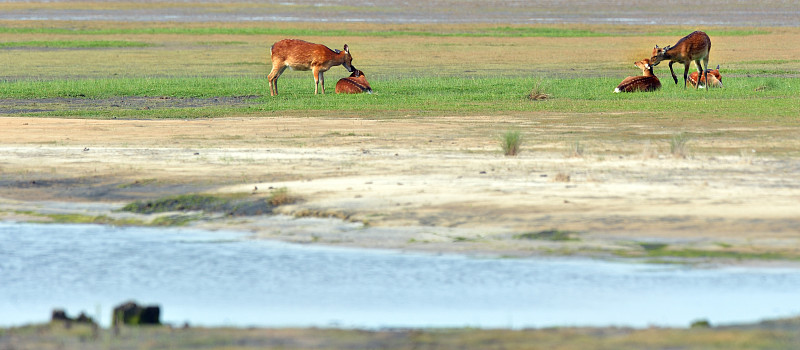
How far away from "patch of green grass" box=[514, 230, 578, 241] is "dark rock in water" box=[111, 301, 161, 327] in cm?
387

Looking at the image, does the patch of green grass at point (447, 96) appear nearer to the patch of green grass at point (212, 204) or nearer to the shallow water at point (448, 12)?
the patch of green grass at point (212, 204)

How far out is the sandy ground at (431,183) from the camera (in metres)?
10.1

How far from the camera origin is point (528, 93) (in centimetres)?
2509

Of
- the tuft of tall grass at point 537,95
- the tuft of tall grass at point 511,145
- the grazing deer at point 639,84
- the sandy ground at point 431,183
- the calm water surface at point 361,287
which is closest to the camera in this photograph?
the calm water surface at point 361,287

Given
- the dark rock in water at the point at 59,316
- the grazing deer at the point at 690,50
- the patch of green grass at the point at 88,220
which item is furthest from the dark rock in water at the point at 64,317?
the grazing deer at the point at 690,50

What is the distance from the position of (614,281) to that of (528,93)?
16895 millimetres

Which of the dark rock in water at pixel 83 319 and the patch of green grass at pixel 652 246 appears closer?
the dark rock in water at pixel 83 319

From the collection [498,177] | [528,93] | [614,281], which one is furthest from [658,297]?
[528,93]

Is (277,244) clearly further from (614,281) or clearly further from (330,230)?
(614,281)

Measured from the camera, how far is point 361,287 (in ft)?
27.5

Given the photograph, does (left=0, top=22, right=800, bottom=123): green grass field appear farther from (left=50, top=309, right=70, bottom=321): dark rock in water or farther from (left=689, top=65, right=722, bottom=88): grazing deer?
(left=50, top=309, right=70, bottom=321): dark rock in water

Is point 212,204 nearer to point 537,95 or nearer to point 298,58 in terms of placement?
point 537,95

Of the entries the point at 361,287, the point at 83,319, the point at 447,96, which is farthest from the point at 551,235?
the point at 447,96

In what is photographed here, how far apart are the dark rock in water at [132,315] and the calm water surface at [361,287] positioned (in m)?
0.49
